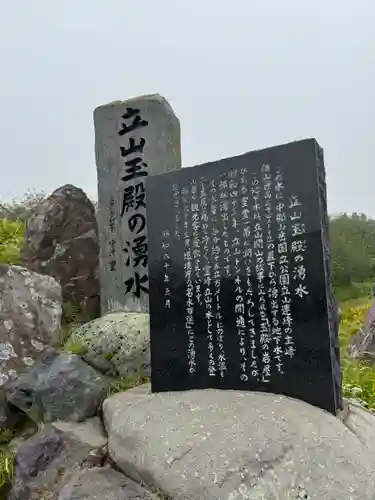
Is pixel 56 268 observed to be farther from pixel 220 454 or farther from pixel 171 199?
pixel 220 454

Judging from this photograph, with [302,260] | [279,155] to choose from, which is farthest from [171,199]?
[302,260]

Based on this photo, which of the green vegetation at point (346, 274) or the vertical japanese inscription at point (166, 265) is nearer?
the vertical japanese inscription at point (166, 265)

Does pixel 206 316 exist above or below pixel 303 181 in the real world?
below

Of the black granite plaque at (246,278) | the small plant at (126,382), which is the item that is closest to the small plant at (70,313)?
the small plant at (126,382)

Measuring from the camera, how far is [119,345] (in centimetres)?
447

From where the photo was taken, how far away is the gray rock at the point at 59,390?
371 cm

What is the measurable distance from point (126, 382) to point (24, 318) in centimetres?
101

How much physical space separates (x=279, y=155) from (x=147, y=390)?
1848 mm

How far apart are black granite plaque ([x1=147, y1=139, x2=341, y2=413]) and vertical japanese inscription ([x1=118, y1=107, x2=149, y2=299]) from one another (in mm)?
2164

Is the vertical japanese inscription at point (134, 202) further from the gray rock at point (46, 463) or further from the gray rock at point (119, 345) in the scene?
the gray rock at point (46, 463)

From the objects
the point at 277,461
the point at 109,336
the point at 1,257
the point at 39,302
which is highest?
the point at 1,257

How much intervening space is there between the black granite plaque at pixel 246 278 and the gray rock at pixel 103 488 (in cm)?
81

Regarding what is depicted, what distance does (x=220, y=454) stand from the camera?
292 centimetres

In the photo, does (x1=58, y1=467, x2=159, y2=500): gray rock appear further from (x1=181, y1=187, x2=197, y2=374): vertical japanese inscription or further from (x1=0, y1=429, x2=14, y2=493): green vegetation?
(x1=181, y1=187, x2=197, y2=374): vertical japanese inscription
